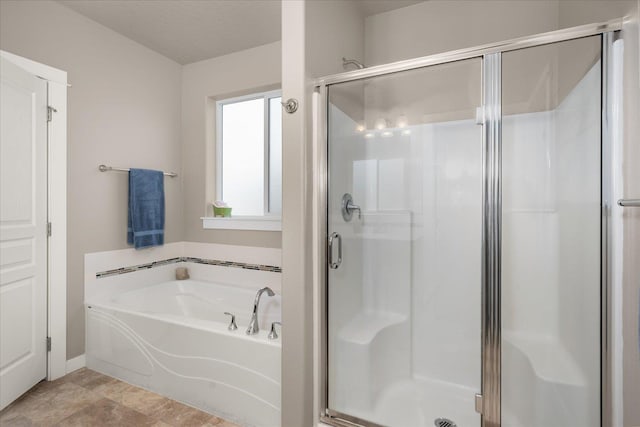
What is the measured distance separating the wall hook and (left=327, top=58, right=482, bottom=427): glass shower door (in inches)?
7.5

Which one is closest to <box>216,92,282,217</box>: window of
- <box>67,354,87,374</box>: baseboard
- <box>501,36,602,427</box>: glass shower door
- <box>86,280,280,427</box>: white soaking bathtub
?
<box>86,280,280,427</box>: white soaking bathtub

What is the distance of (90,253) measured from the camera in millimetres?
2545

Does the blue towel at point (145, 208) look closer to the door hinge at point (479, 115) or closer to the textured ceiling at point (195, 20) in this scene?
the textured ceiling at point (195, 20)

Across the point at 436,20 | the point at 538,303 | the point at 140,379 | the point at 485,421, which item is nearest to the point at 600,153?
the point at 538,303

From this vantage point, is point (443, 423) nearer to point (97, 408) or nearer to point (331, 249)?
point (331, 249)

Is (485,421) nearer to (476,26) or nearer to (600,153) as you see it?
(600,153)

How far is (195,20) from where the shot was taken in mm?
2520

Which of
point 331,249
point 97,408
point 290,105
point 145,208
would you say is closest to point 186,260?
point 145,208

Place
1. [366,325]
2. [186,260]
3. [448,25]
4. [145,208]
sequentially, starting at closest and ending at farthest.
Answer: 1. [366,325]
2. [448,25]
3. [145,208]
4. [186,260]

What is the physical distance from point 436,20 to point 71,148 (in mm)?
2662

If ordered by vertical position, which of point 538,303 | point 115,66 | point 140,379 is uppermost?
point 115,66

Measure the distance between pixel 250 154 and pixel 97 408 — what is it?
2.15 m

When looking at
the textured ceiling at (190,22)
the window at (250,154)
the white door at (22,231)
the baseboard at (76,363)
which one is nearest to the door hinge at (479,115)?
the textured ceiling at (190,22)

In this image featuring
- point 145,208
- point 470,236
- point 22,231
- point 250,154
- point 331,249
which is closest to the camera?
point 470,236
